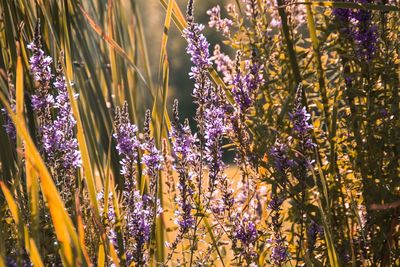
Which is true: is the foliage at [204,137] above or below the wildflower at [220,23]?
below

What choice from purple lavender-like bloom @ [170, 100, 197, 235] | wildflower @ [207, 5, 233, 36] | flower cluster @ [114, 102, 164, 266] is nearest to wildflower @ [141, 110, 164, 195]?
flower cluster @ [114, 102, 164, 266]

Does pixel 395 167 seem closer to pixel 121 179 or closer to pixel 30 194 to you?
pixel 121 179

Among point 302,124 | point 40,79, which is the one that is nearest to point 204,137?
point 302,124

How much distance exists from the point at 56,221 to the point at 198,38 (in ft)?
3.15

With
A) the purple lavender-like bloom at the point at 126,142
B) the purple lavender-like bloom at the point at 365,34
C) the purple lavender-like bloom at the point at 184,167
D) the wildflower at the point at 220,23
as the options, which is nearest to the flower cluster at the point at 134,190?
the purple lavender-like bloom at the point at 126,142

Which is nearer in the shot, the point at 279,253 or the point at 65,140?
the point at 65,140

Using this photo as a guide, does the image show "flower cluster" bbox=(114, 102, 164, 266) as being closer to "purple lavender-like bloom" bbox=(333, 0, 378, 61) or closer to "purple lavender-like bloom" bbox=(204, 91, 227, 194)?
"purple lavender-like bloom" bbox=(204, 91, 227, 194)

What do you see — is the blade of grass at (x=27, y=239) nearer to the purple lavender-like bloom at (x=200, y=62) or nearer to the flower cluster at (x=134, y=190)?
the flower cluster at (x=134, y=190)

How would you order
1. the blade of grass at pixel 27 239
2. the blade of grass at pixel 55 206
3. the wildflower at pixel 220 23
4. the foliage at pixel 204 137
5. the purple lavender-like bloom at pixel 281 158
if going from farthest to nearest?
the wildflower at pixel 220 23
the purple lavender-like bloom at pixel 281 158
the foliage at pixel 204 137
the blade of grass at pixel 27 239
the blade of grass at pixel 55 206

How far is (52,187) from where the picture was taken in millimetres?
1384

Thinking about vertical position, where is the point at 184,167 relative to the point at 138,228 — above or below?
above

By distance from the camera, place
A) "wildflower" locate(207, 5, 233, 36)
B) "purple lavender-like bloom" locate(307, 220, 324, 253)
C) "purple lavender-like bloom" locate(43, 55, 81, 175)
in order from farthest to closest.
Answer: "wildflower" locate(207, 5, 233, 36) < "purple lavender-like bloom" locate(307, 220, 324, 253) < "purple lavender-like bloom" locate(43, 55, 81, 175)

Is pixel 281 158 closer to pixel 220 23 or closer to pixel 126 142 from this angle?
pixel 126 142

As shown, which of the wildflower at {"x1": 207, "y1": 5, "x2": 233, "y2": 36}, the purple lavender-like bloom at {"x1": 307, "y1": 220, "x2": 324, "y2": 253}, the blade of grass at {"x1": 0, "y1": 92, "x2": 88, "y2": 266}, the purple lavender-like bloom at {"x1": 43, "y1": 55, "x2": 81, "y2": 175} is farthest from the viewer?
the wildflower at {"x1": 207, "y1": 5, "x2": 233, "y2": 36}
